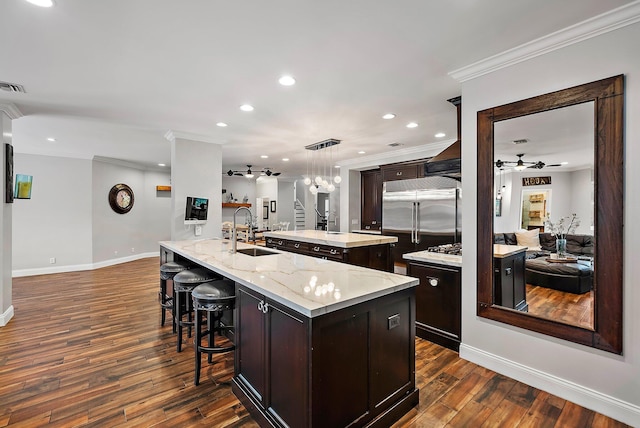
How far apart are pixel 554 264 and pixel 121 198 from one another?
8950 millimetres

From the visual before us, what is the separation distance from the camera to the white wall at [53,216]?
19.8 feet

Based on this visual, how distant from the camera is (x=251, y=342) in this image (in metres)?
1.95

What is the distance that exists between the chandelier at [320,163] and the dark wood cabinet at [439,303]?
2.51 meters

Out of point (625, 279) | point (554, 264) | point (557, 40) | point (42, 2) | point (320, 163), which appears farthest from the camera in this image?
point (320, 163)

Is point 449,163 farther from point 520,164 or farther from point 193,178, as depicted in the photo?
point 193,178

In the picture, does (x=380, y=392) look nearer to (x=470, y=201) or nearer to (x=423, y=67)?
(x=470, y=201)

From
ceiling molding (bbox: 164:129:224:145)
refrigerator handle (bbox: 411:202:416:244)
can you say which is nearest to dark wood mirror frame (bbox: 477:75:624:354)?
refrigerator handle (bbox: 411:202:416:244)

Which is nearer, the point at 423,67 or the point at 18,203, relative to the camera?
the point at 423,67

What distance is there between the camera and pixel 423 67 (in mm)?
2549

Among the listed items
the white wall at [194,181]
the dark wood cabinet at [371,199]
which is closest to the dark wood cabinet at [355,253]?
the white wall at [194,181]

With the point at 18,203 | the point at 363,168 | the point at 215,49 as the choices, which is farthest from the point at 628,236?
the point at 18,203

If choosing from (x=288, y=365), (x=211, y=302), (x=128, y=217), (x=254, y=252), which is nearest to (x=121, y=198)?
(x=128, y=217)

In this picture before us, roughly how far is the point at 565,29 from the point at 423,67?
3.14ft

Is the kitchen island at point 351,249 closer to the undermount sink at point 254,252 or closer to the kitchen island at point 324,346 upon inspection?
the undermount sink at point 254,252
